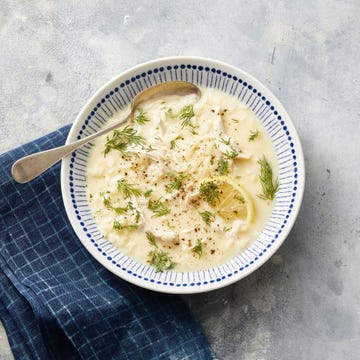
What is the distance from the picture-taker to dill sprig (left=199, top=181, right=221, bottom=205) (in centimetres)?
281

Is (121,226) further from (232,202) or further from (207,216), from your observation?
(232,202)

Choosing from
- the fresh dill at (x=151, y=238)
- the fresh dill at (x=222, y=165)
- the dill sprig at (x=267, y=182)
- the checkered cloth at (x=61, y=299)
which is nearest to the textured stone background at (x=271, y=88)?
the checkered cloth at (x=61, y=299)

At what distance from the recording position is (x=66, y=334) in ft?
9.34

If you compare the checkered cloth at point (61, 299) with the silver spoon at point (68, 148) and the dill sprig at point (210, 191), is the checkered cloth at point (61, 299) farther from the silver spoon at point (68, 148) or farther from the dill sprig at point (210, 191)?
the dill sprig at point (210, 191)

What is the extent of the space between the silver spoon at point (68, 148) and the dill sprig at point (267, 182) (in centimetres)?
51

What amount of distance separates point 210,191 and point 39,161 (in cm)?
86

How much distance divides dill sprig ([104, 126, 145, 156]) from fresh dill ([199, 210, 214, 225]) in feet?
1.53

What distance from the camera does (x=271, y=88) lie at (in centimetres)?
313

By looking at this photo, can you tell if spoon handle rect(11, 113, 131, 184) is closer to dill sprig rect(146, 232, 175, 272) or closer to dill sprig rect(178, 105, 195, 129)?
dill sprig rect(178, 105, 195, 129)

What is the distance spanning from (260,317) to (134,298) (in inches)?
26.3

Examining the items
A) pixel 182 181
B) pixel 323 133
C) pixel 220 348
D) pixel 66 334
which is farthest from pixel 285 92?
pixel 66 334

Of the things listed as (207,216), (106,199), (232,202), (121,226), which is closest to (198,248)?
(207,216)

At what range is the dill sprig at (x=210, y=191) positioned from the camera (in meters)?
2.81

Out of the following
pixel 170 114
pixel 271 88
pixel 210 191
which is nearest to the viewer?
pixel 210 191
